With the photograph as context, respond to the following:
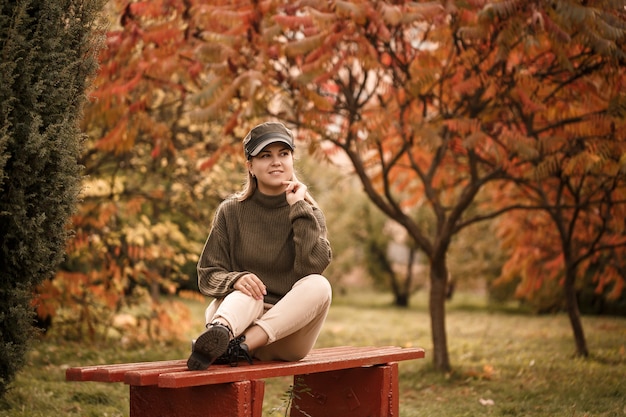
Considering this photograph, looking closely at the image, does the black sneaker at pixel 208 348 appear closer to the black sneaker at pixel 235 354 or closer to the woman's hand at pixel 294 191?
the black sneaker at pixel 235 354

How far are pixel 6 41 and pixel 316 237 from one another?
Result: 1959 mm

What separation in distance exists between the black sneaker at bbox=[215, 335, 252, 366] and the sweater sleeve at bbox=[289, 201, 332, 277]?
0.55 meters

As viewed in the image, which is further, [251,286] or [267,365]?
[251,286]

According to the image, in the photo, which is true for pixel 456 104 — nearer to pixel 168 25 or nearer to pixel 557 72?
pixel 557 72

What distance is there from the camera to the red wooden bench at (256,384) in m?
3.62

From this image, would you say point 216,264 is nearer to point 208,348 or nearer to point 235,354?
point 235,354

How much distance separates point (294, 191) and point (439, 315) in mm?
4065

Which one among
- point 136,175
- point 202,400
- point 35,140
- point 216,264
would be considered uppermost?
point 136,175

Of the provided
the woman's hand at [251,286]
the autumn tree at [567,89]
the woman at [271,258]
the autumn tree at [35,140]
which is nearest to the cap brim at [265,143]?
the woman at [271,258]

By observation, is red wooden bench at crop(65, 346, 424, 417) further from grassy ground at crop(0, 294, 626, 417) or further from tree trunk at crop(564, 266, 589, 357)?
tree trunk at crop(564, 266, 589, 357)

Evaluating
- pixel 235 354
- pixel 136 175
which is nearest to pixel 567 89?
pixel 235 354

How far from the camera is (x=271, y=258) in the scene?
441cm

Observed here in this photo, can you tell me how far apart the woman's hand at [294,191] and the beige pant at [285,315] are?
45 cm

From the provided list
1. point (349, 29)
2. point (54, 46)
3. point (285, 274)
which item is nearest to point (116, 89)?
point (349, 29)
